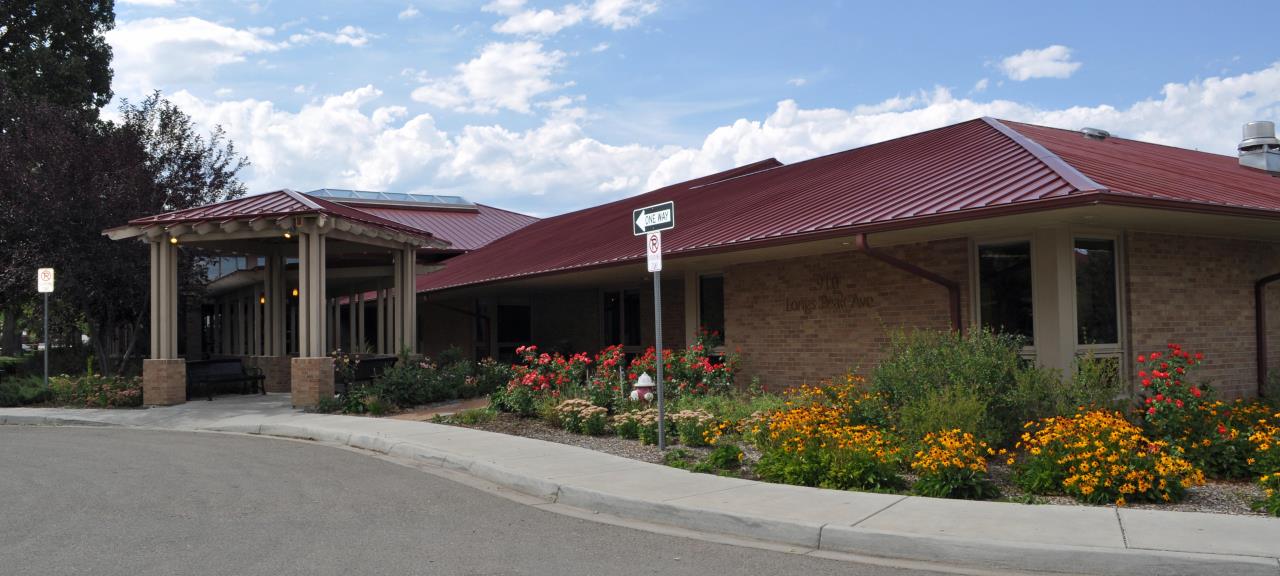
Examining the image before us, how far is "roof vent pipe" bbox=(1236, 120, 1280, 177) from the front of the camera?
17297mm

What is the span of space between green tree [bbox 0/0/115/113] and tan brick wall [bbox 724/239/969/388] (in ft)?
82.5

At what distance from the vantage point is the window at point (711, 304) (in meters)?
17.4

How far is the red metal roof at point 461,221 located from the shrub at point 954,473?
2641cm

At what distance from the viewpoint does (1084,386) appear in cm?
973

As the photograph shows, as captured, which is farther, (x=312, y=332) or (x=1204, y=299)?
(x=312, y=332)

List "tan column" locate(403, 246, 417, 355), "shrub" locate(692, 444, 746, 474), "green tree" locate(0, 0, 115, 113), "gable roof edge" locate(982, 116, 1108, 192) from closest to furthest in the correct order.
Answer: "shrub" locate(692, 444, 746, 474)
"gable roof edge" locate(982, 116, 1108, 192)
"tan column" locate(403, 246, 417, 355)
"green tree" locate(0, 0, 115, 113)

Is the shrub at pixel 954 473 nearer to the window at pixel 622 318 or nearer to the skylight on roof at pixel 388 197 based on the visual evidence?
the window at pixel 622 318

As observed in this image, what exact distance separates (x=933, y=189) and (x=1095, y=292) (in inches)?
91.8

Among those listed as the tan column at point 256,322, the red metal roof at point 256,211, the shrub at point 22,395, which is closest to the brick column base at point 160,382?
the red metal roof at point 256,211

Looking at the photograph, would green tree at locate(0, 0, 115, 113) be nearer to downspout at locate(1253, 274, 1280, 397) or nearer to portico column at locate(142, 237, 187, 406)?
portico column at locate(142, 237, 187, 406)

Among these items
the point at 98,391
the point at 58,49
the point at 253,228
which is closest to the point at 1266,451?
the point at 253,228

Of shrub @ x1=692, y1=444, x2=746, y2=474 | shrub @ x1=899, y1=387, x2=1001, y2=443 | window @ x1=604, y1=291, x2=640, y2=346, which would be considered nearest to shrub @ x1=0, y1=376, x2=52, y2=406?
window @ x1=604, y1=291, x2=640, y2=346

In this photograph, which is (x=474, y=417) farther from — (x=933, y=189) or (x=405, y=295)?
(x=933, y=189)

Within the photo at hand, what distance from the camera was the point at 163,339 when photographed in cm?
1777
